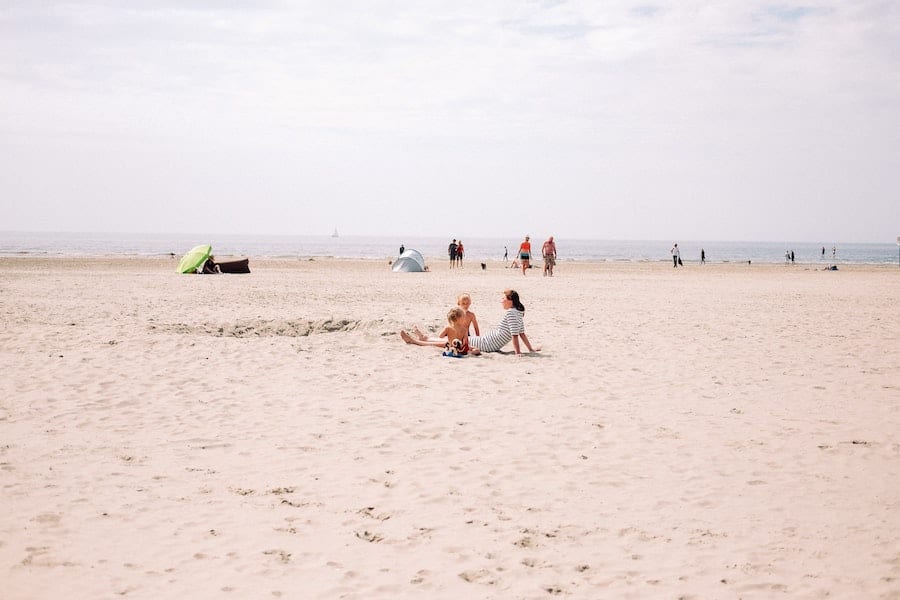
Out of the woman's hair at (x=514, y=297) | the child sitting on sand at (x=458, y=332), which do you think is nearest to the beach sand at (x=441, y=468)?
the child sitting on sand at (x=458, y=332)

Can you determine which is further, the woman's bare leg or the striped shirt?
the woman's bare leg

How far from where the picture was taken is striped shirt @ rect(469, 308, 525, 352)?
11.9 metres

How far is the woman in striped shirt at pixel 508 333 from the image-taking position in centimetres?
1185

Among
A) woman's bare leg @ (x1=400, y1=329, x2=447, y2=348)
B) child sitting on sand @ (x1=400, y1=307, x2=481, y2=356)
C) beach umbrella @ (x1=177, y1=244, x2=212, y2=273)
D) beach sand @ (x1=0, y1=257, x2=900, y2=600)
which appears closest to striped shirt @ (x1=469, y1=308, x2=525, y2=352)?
child sitting on sand @ (x1=400, y1=307, x2=481, y2=356)

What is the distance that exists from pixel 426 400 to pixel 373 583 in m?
4.47

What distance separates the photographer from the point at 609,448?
269 inches

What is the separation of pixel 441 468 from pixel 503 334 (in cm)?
580

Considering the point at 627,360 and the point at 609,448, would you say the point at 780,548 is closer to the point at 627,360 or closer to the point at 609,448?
the point at 609,448

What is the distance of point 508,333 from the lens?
11898 mm

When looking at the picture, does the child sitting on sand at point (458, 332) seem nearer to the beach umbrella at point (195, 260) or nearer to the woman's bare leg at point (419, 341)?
the woman's bare leg at point (419, 341)

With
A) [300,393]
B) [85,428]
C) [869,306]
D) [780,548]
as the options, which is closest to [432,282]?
[869,306]

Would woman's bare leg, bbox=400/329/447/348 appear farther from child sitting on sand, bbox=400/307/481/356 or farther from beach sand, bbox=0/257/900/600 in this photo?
beach sand, bbox=0/257/900/600

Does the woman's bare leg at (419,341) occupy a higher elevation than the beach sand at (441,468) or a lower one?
higher

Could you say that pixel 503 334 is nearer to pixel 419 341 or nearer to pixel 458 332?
pixel 458 332
